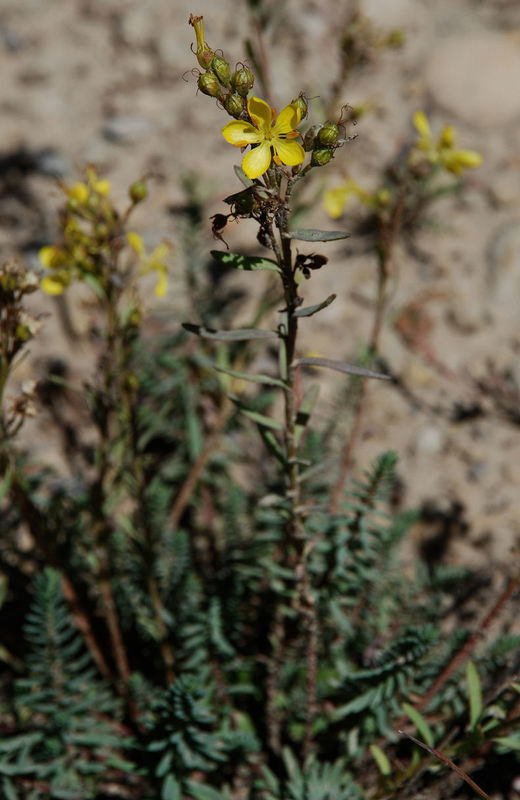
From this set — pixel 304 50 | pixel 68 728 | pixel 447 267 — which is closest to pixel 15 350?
pixel 68 728

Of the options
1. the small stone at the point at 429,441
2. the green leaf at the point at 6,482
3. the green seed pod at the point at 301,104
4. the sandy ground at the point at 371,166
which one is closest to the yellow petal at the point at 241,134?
the green seed pod at the point at 301,104

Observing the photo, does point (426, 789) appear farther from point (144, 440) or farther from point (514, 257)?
point (514, 257)

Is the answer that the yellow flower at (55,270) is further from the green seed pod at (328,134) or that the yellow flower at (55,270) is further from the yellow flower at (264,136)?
the green seed pod at (328,134)

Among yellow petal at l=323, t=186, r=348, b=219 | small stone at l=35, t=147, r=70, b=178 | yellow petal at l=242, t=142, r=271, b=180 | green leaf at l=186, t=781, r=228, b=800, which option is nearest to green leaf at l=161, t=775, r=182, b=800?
green leaf at l=186, t=781, r=228, b=800

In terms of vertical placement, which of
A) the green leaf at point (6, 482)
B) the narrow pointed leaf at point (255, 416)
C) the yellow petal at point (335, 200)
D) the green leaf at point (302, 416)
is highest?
the yellow petal at point (335, 200)

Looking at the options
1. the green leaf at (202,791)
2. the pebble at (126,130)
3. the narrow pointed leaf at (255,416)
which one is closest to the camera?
the narrow pointed leaf at (255,416)
